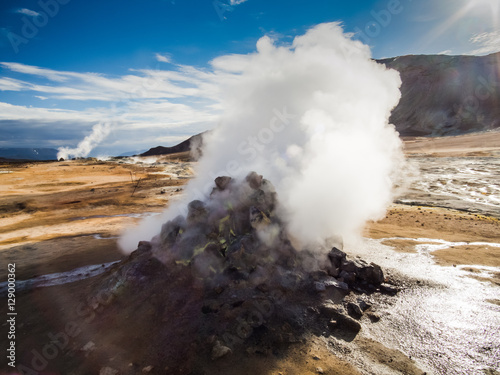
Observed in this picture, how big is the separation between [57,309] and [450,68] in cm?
9083

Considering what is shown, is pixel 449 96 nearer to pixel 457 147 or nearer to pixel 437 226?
pixel 457 147

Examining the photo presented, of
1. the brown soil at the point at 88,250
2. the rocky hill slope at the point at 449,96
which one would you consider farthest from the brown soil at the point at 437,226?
the rocky hill slope at the point at 449,96

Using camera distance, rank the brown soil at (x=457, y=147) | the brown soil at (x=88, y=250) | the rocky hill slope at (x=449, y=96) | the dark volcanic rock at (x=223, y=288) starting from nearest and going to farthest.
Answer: the brown soil at (x=88, y=250)
the dark volcanic rock at (x=223, y=288)
the brown soil at (x=457, y=147)
the rocky hill slope at (x=449, y=96)

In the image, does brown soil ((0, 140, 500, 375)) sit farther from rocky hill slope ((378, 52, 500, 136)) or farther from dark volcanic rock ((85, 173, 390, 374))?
rocky hill slope ((378, 52, 500, 136))

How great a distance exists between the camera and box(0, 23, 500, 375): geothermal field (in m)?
4.50

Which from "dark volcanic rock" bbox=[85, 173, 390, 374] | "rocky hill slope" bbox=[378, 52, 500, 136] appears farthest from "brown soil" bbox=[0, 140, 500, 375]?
"rocky hill slope" bbox=[378, 52, 500, 136]

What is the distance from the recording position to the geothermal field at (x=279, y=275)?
4500mm

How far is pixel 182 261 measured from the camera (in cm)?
592

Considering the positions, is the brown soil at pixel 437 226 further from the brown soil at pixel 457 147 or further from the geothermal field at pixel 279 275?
the brown soil at pixel 457 147

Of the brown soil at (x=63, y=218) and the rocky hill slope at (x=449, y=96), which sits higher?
the rocky hill slope at (x=449, y=96)

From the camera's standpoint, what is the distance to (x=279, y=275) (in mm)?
5855

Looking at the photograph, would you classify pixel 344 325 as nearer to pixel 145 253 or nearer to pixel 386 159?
pixel 145 253

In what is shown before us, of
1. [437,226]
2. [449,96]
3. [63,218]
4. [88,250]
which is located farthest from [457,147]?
[63,218]

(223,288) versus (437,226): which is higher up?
(223,288)
